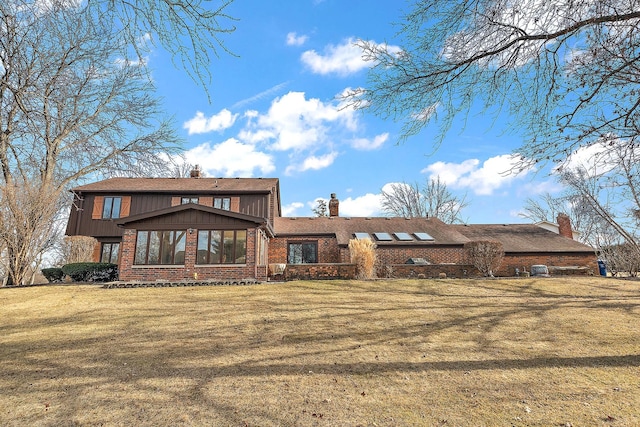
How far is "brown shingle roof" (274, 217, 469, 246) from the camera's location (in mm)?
20844

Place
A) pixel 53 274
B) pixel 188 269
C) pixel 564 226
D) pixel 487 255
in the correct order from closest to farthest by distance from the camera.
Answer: pixel 188 269, pixel 487 255, pixel 53 274, pixel 564 226

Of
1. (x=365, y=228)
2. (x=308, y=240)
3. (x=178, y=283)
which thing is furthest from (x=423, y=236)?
(x=178, y=283)

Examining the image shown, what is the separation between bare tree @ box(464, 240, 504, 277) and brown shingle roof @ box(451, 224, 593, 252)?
4106 mm

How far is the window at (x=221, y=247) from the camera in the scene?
15.7 metres

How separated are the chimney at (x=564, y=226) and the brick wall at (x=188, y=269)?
73.7 ft

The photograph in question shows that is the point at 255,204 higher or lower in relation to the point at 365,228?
higher

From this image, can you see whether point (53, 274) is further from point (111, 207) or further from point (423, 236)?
point (423, 236)

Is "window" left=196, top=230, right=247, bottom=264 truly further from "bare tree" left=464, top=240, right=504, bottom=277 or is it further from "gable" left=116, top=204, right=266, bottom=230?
"bare tree" left=464, top=240, right=504, bottom=277

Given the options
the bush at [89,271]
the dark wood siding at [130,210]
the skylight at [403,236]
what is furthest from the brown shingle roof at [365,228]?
the bush at [89,271]

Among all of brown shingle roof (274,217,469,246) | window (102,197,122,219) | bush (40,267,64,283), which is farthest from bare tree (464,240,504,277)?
window (102,197,122,219)

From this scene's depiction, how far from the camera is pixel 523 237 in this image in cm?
2238

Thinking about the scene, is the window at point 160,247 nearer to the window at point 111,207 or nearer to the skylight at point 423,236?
the window at point 111,207

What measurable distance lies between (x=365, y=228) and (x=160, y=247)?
13035 mm

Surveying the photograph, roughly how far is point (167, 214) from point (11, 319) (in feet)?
25.5
